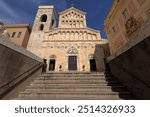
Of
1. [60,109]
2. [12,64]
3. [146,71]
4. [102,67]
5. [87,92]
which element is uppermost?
[102,67]

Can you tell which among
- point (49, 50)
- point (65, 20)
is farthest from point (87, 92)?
point (65, 20)

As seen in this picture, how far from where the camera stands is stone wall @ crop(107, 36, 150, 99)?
325 cm

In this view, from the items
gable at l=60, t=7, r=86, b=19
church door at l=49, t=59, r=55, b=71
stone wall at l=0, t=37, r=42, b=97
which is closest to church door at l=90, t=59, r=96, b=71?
church door at l=49, t=59, r=55, b=71

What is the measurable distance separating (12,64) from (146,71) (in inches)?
179

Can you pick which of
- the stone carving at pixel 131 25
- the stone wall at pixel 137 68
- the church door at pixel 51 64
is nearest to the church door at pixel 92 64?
the church door at pixel 51 64

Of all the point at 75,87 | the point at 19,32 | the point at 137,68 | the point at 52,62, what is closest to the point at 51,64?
the point at 52,62

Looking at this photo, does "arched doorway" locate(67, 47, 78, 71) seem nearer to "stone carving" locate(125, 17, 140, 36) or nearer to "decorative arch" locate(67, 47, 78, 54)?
"decorative arch" locate(67, 47, 78, 54)

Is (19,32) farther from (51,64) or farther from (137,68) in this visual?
(137,68)

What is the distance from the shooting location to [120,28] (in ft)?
41.1

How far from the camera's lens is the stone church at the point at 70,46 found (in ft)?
52.5

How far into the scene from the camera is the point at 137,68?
12.2ft

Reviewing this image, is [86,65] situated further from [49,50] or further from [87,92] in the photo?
[87,92]

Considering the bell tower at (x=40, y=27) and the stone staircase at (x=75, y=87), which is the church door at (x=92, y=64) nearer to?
the bell tower at (x=40, y=27)

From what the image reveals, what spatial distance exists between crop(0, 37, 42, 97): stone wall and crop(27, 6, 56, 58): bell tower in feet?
39.8
